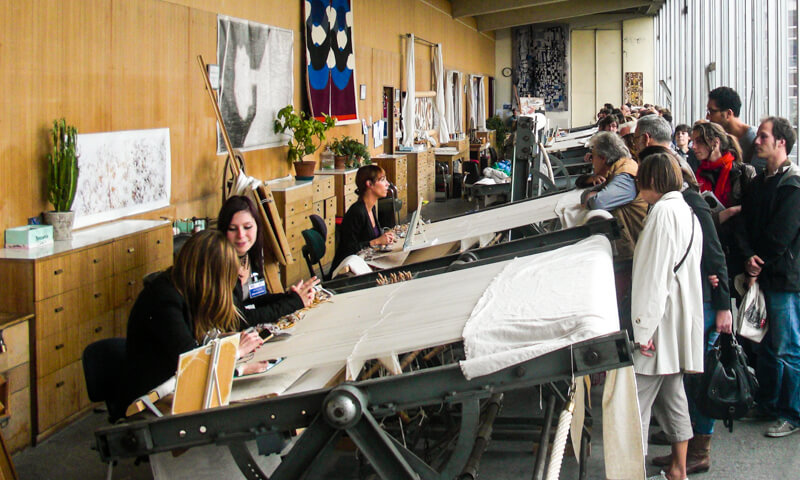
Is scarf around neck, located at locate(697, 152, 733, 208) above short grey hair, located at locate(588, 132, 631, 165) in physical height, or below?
below

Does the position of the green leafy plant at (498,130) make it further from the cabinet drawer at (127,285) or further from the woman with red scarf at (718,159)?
the cabinet drawer at (127,285)

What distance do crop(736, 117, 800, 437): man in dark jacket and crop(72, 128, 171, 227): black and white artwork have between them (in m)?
3.67

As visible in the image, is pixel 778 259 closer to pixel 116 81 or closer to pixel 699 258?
pixel 699 258

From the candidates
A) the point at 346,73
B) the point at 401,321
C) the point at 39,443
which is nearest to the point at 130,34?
the point at 39,443

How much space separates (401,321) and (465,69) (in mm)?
17270

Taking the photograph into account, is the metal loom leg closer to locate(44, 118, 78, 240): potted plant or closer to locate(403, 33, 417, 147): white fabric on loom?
locate(44, 118, 78, 240): potted plant

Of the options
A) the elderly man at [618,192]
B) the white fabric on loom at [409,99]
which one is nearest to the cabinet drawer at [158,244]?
the elderly man at [618,192]

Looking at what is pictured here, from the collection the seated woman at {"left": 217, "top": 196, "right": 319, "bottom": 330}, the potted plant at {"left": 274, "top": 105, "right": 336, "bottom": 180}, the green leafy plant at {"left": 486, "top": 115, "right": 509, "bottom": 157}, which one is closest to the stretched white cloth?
the green leafy plant at {"left": 486, "top": 115, "right": 509, "bottom": 157}

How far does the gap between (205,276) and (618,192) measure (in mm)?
2617

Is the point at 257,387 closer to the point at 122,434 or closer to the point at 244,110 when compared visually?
the point at 122,434

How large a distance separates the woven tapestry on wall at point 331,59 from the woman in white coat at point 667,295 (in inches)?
246

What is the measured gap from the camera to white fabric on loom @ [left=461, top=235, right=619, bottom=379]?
75.0 inches

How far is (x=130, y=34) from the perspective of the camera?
5.24 m

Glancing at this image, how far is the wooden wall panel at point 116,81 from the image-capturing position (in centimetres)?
415
